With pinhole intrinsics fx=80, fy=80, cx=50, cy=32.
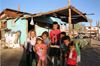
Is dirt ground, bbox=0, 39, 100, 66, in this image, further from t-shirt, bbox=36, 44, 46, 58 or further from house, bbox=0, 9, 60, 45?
house, bbox=0, 9, 60, 45

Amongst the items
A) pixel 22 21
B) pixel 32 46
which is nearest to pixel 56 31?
pixel 32 46

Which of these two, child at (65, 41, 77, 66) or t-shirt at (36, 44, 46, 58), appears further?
t-shirt at (36, 44, 46, 58)

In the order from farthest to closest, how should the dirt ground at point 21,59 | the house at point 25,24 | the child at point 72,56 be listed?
the house at point 25,24 → the dirt ground at point 21,59 → the child at point 72,56

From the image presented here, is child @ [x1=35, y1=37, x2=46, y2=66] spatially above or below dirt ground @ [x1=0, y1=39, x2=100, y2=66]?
above

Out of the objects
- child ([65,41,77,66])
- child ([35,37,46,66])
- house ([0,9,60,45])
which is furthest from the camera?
house ([0,9,60,45])

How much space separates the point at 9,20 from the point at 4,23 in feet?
6.28

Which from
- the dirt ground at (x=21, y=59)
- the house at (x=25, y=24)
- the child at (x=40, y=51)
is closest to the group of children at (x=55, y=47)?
the child at (x=40, y=51)

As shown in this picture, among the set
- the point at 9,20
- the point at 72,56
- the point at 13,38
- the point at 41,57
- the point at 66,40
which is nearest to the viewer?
the point at 72,56

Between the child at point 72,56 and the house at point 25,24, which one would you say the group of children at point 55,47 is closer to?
the child at point 72,56

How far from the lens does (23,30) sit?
8.44 m

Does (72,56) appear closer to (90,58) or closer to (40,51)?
(40,51)

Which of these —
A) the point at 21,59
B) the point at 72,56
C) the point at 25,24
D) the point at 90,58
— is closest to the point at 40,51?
the point at 72,56

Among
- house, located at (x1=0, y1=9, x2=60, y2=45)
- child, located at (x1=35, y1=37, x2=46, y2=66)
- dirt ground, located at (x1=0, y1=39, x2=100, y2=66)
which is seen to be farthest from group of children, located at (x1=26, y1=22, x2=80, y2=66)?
house, located at (x1=0, y1=9, x2=60, y2=45)

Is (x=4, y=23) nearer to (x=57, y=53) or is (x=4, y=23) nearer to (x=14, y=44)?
(x=14, y=44)
